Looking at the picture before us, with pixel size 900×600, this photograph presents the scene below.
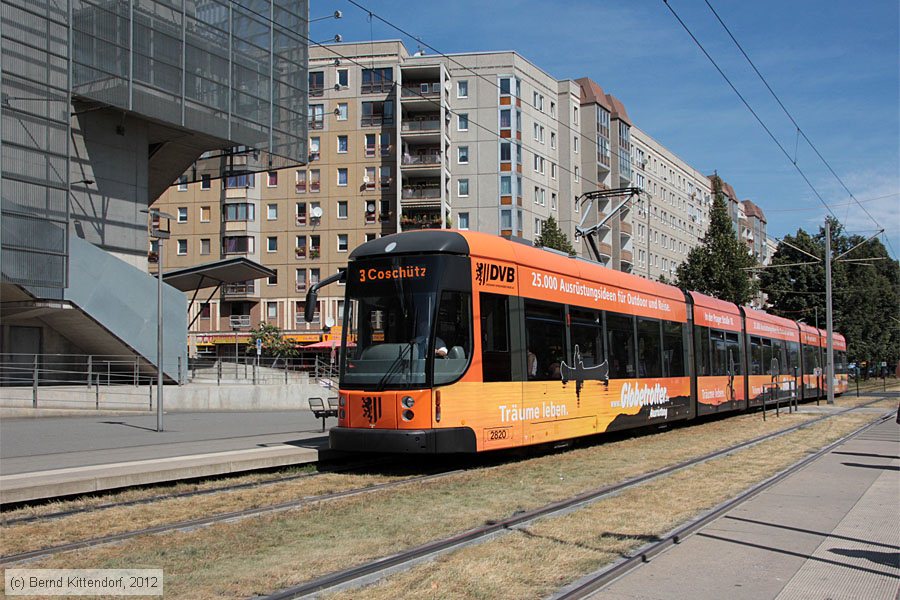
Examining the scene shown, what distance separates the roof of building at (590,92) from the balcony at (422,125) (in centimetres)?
1580

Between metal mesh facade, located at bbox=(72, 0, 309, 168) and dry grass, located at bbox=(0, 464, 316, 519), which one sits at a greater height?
metal mesh facade, located at bbox=(72, 0, 309, 168)

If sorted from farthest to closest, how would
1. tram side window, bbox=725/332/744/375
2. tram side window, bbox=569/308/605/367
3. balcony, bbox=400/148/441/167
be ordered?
balcony, bbox=400/148/441/167 < tram side window, bbox=725/332/744/375 < tram side window, bbox=569/308/605/367

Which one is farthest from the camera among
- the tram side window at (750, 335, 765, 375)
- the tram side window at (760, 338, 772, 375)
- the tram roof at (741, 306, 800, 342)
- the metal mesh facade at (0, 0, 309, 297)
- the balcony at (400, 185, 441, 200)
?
the balcony at (400, 185, 441, 200)

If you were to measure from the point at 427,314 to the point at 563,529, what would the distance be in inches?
177

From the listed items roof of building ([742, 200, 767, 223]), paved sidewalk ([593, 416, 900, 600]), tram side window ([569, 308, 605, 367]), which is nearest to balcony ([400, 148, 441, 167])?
tram side window ([569, 308, 605, 367])

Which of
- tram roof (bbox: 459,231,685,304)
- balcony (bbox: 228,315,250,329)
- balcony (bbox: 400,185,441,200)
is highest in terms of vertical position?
balcony (bbox: 400,185,441,200)

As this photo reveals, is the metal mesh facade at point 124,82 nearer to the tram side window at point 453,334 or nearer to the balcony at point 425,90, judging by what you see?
the tram side window at point 453,334

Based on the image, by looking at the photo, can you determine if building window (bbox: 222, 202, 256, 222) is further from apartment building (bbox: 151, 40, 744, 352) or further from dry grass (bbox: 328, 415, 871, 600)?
dry grass (bbox: 328, 415, 871, 600)

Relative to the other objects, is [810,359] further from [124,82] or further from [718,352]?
[124,82]

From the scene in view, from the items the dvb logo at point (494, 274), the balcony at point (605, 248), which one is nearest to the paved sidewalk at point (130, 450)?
the dvb logo at point (494, 274)

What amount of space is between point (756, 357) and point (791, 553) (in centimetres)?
2154

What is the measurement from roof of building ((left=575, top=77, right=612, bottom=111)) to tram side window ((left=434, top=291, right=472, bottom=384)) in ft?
202

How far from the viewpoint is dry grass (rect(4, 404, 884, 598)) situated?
249 inches

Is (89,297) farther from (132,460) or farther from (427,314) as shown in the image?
(427,314)
